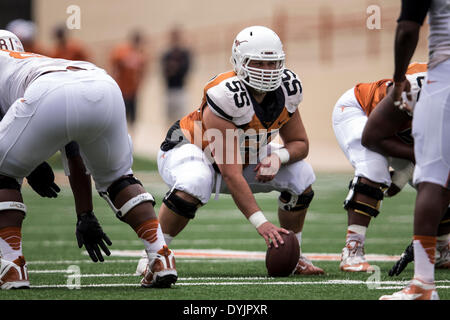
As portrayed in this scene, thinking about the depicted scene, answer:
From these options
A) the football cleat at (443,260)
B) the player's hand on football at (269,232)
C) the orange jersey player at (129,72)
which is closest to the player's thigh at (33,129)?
the player's hand on football at (269,232)

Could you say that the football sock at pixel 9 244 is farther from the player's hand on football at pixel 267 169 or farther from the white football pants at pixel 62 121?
the player's hand on football at pixel 267 169

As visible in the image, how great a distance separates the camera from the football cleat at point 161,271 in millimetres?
4676

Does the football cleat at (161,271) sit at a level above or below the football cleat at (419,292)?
below

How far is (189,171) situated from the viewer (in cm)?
538

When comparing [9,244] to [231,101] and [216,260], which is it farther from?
[216,260]

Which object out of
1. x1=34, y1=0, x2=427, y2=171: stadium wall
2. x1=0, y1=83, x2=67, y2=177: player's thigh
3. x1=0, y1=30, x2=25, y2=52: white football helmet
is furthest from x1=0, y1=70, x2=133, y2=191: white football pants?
x1=34, y1=0, x2=427, y2=171: stadium wall

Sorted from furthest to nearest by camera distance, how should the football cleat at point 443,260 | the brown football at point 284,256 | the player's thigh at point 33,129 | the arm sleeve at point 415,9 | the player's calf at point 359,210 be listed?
the football cleat at point 443,260 → the player's calf at point 359,210 → the brown football at point 284,256 → the player's thigh at point 33,129 → the arm sleeve at point 415,9

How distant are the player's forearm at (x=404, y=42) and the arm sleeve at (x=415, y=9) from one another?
22 millimetres

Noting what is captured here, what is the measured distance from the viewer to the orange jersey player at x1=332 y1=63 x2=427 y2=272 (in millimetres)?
5594

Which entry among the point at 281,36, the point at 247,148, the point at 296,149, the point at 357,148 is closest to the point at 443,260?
the point at 357,148

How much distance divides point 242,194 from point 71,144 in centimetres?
98

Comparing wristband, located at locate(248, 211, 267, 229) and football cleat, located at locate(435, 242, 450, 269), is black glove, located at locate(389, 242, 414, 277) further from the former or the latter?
wristband, located at locate(248, 211, 267, 229)

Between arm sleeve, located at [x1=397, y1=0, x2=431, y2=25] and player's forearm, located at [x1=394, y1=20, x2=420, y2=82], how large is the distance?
0.07ft

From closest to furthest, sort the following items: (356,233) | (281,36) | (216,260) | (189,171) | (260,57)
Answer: (260,57)
(189,171)
(356,233)
(216,260)
(281,36)
